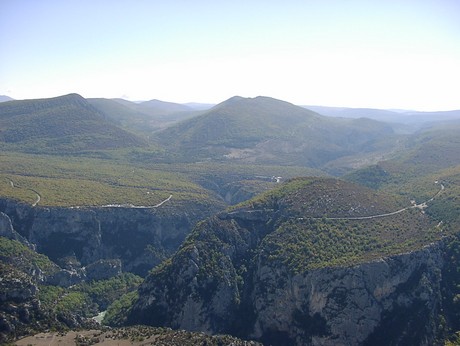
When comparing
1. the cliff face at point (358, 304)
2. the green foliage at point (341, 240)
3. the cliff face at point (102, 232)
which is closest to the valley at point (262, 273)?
the cliff face at point (358, 304)

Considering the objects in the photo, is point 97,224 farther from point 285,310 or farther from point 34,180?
point 285,310

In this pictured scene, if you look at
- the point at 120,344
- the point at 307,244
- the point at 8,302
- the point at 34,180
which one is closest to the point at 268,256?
the point at 307,244

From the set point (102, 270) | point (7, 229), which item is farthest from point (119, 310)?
point (7, 229)

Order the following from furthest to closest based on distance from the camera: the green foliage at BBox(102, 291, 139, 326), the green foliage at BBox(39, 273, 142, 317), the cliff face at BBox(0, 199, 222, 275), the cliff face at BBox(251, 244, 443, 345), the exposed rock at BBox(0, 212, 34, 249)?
the cliff face at BBox(0, 199, 222, 275), the exposed rock at BBox(0, 212, 34, 249), the green foliage at BBox(39, 273, 142, 317), the green foliage at BBox(102, 291, 139, 326), the cliff face at BBox(251, 244, 443, 345)

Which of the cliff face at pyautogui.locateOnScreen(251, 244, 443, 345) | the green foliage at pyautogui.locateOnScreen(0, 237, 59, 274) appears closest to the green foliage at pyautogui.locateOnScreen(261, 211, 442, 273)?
the cliff face at pyautogui.locateOnScreen(251, 244, 443, 345)

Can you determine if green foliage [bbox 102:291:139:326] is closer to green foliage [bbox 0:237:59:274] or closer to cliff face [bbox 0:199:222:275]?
green foliage [bbox 0:237:59:274]
